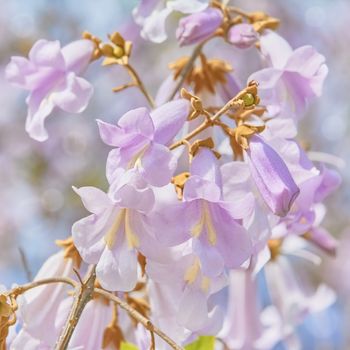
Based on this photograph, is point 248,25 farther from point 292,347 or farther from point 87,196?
point 292,347

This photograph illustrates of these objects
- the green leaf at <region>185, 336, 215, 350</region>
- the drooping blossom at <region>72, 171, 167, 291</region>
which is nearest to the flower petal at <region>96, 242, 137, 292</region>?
the drooping blossom at <region>72, 171, 167, 291</region>

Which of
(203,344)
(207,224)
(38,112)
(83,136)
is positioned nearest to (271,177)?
(207,224)

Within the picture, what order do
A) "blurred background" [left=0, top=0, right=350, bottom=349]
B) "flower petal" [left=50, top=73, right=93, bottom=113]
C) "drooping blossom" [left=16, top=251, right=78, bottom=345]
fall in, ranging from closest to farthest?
"drooping blossom" [left=16, top=251, right=78, bottom=345]
"flower petal" [left=50, top=73, right=93, bottom=113]
"blurred background" [left=0, top=0, right=350, bottom=349]

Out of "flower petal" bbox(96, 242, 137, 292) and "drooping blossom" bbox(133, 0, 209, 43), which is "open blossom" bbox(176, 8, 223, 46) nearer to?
"drooping blossom" bbox(133, 0, 209, 43)

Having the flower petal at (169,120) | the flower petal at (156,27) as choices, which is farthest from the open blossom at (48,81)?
the flower petal at (169,120)

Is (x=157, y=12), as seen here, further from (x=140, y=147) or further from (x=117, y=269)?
(x=117, y=269)
